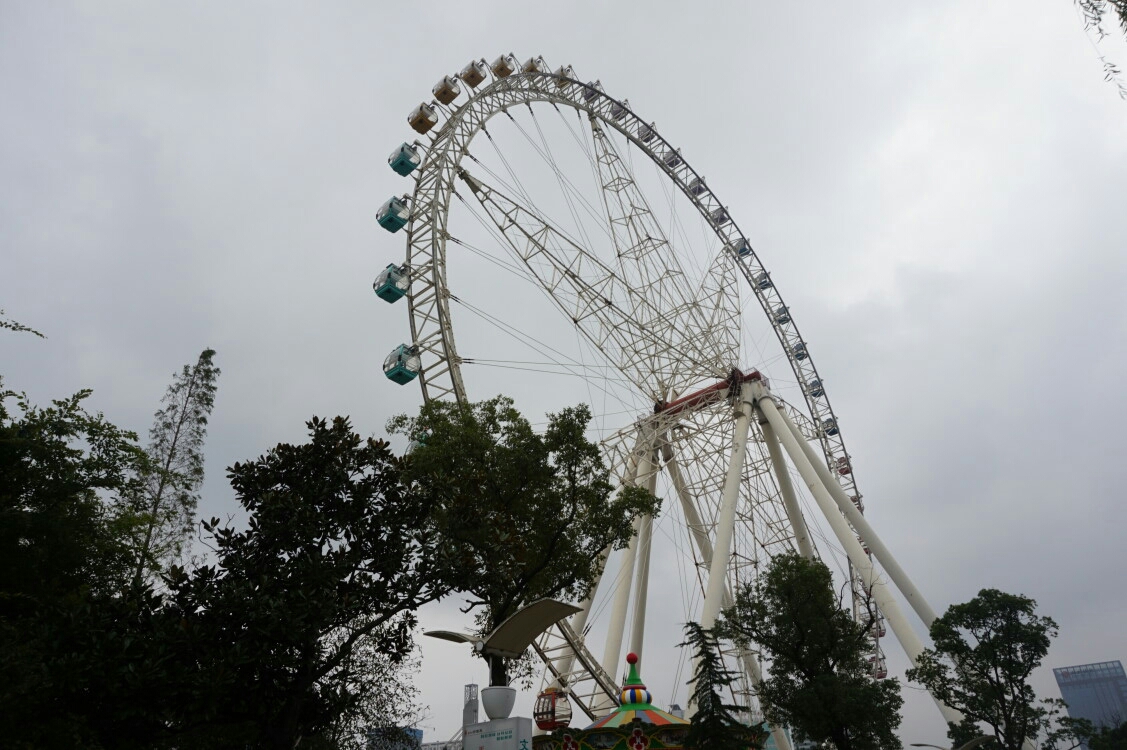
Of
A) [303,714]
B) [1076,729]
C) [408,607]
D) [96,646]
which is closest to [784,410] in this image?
[1076,729]

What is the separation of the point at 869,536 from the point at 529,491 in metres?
13.1

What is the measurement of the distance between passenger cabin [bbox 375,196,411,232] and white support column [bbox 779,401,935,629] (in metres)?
14.1

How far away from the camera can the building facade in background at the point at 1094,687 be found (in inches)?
6235

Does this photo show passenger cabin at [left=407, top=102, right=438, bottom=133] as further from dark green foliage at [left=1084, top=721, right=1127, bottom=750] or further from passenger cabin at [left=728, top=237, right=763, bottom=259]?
dark green foliage at [left=1084, top=721, right=1127, bottom=750]

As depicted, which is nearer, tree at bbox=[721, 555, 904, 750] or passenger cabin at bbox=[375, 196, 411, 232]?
tree at bbox=[721, 555, 904, 750]

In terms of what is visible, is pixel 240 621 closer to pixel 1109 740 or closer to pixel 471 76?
pixel 471 76

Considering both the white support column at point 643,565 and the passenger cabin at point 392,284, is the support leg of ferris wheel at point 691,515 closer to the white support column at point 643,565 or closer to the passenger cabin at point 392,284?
the white support column at point 643,565

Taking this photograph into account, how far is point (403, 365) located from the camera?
22.0m

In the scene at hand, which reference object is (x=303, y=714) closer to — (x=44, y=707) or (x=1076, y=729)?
(x=44, y=707)

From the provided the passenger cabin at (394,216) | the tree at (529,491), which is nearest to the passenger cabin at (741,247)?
the passenger cabin at (394,216)

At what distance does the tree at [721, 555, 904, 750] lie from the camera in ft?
57.9

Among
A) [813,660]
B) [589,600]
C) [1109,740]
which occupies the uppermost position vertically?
[589,600]

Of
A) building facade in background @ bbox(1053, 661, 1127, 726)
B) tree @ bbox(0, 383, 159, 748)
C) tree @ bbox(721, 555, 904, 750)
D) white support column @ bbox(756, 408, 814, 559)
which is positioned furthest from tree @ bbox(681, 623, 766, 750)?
building facade in background @ bbox(1053, 661, 1127, 726)

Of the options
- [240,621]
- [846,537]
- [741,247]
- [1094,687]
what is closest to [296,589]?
[240,621]
